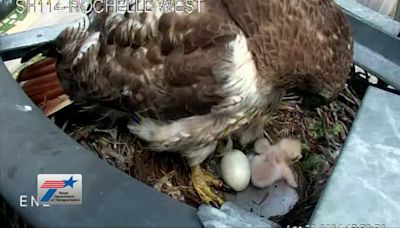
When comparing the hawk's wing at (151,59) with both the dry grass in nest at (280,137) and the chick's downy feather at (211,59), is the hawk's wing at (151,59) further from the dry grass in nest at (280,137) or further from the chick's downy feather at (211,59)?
the dry grass in nest at (280,137)

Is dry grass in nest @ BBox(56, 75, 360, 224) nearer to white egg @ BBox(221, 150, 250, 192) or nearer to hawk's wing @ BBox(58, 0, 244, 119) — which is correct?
white egg @ BBox(221, 150, 250, 192)

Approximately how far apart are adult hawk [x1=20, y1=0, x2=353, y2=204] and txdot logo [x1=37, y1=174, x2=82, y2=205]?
1.48ft

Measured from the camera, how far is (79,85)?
1.62 metres

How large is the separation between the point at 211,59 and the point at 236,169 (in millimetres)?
396

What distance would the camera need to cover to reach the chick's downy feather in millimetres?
1455

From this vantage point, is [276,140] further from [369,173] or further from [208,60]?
[369,173]

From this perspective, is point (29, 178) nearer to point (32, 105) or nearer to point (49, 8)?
point (32, 105)

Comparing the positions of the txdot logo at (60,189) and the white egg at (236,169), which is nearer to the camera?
the txdot logo at (60,189)

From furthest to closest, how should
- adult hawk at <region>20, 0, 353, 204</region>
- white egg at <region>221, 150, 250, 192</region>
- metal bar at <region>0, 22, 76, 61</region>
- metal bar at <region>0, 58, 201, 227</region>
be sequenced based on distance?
white egg at <region>221, 150, 250, 192</region> < metal bar at <region>0, 22, 76, 61</region> < adult hawk at <region>20, 0, 353, 204</region> < metal bar at <region>0, 58, 201, 227</region>

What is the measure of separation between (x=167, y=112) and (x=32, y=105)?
0.42m

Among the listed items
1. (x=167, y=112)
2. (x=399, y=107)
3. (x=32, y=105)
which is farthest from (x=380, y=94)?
(x=32, y=105)

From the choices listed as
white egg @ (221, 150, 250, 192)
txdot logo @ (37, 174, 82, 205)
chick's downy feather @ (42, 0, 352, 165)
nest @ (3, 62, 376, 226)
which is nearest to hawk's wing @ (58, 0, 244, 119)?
chick's downy feather @ (42, 0, 352, 165)

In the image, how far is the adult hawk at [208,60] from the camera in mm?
1455

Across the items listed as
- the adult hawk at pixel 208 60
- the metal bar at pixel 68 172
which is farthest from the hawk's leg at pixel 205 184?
the metal bar at pixel 68 172
